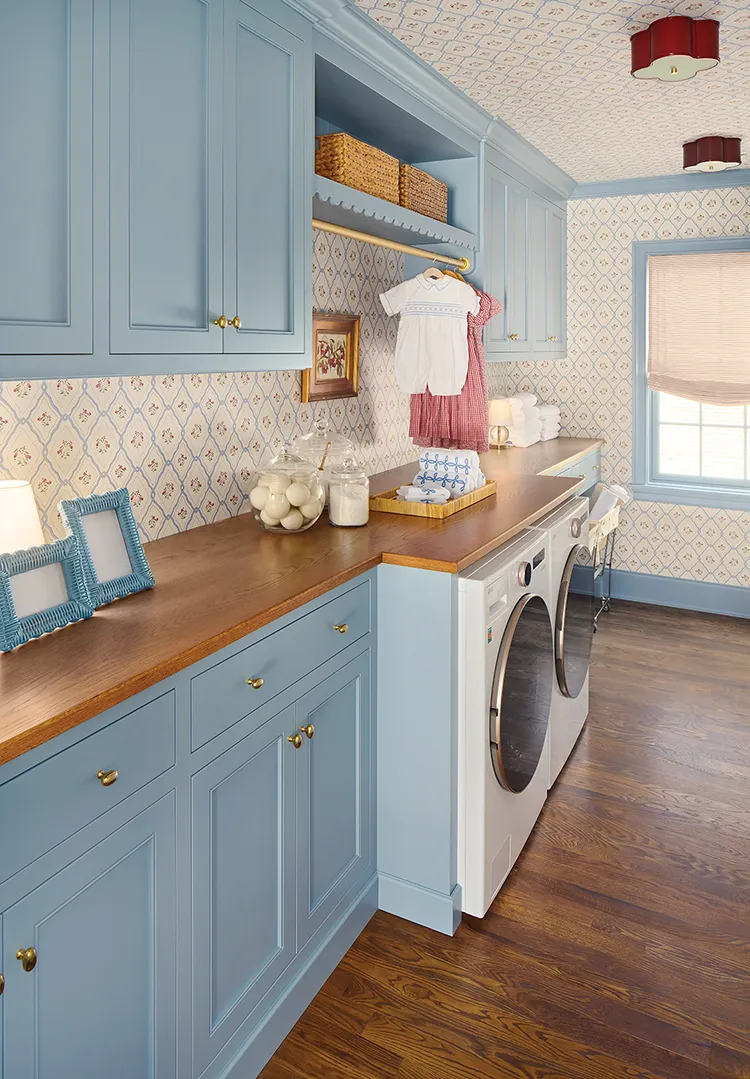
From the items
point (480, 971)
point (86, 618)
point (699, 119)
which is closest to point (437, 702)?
point (480, 971)

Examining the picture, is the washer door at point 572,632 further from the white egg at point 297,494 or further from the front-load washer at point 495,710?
the white egg at point 297,494

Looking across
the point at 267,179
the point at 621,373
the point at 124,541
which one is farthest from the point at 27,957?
the point at 621,373

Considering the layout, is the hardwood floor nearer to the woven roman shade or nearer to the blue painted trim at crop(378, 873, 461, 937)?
the blue painted trim at crop(378, 873, 461, 937)

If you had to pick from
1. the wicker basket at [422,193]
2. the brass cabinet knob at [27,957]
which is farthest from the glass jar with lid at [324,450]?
the brass cabinet knob at [27,957]

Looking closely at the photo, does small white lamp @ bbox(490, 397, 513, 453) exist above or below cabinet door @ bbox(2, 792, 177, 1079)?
above

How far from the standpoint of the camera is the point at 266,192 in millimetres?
1950

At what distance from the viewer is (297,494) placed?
87.7 inches

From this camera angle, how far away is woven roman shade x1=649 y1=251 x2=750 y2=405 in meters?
4.61

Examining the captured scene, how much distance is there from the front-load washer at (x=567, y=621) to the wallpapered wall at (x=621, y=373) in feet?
7.02

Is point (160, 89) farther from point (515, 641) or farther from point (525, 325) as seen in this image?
point (525, 325)

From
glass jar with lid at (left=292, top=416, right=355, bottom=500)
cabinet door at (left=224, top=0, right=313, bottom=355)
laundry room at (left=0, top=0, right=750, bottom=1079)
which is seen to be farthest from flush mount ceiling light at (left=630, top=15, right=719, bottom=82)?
glass jar with lid at (left=292, top=416, right=355, bottom=500)

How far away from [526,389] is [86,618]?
13.9 ft

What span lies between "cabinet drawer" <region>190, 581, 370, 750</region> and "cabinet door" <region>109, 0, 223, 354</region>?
2.06 feet

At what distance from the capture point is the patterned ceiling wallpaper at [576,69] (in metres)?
2.36
